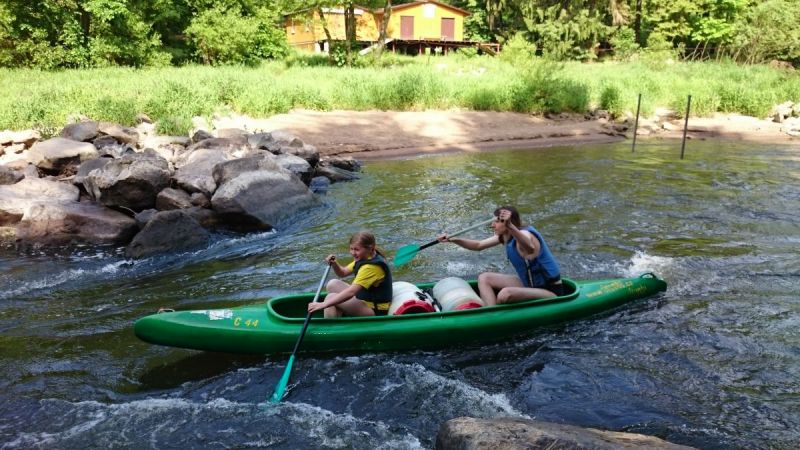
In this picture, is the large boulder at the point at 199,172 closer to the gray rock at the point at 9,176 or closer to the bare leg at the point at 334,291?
the gray rock at the point at 9,176

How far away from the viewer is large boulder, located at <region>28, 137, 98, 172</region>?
10.1 meters

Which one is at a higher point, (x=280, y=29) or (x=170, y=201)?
(x=280, y=29)

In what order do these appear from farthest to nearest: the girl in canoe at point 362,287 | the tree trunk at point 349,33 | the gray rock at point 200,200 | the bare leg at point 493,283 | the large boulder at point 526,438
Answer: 1. the tree trunk at point 349,33
2. the gray rock at point 200,200
3. the bare leg at point 493,283
4. the girl in canoe at point 362,287
5. the large boulder at point 526,438

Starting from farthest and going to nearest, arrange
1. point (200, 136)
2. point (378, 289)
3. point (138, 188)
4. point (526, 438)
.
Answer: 1. point (200, 136)
2. point (138, 188)
3. point (378, 289)
4. point (526, 438)

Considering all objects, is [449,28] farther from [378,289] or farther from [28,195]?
[378,289]

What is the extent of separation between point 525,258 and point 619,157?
980 cm

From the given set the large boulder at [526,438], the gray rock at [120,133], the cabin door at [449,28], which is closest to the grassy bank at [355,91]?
the gray rock at [120,133]

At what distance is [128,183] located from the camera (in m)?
8.47

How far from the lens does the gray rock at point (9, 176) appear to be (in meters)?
9.34

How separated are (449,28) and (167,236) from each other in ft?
96.0

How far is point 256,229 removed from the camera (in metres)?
8.73

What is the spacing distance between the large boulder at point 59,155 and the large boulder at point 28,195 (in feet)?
3.64

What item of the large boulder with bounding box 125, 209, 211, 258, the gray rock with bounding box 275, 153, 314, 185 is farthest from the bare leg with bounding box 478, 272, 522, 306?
the gray rock with bounding box 275, 153, 314, 185

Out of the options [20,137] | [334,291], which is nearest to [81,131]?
[20,137]
